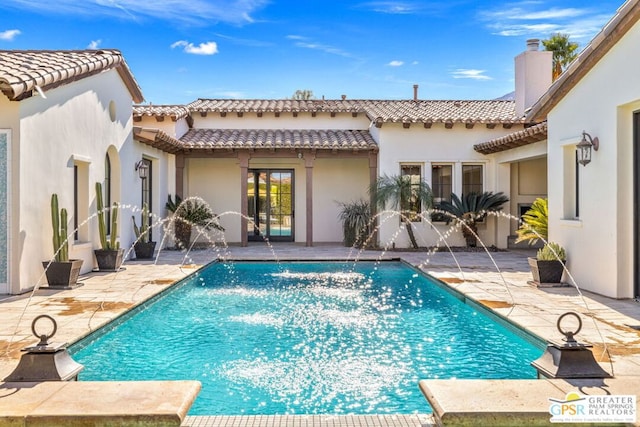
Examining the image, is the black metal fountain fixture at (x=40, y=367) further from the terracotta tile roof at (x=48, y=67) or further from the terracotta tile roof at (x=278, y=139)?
the terracotta tile roof at (x=278, y=139)

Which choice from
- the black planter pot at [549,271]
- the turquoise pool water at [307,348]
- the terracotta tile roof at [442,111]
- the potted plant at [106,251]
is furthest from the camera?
the terracotta tile roof at [442,111]

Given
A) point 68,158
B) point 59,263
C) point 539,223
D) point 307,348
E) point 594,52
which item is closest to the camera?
point 307,348

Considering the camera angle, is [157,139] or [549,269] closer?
[549,269]

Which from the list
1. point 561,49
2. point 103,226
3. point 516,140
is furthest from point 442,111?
point 103,226

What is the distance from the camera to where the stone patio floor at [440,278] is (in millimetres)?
4301

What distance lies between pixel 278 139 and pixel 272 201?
8.62ft

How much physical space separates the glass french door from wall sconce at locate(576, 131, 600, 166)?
1099 cm

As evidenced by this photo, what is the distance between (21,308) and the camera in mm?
6719

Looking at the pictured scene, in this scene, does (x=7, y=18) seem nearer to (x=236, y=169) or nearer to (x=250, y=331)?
(x=236, y=169)

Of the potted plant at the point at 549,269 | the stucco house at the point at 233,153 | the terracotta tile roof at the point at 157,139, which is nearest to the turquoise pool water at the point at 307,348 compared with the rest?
the potted plant at the point at 549,269

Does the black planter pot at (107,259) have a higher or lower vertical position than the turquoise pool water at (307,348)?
higher

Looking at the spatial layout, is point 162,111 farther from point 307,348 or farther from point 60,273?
point 307,348

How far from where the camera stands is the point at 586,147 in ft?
26.3

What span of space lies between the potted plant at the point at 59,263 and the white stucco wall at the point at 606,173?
8.00 metres
